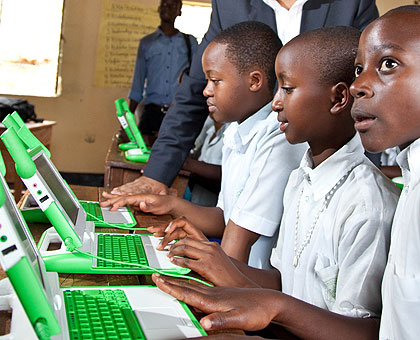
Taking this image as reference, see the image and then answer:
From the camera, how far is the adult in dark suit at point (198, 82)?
5.52 ft

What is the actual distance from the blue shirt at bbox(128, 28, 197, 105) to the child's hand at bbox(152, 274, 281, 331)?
4.37m

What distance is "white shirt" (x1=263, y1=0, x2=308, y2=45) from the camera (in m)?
1.71

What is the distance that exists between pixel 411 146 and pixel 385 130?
0.05 m

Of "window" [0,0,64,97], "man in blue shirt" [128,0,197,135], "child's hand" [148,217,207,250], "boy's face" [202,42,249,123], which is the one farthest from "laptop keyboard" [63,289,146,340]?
"window" [0,0,64,97]

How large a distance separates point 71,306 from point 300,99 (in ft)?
2.43

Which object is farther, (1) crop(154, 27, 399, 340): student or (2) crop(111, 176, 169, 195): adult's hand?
(2) crop(111, 176, 169, 195): adult's hand

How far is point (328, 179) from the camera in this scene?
46.3 inches

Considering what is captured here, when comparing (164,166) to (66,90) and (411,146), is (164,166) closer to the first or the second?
(411,146)

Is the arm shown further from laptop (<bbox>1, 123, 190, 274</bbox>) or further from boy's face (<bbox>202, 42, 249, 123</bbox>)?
boy's face (<bbox>202, 42, 249, 123</bbox>)

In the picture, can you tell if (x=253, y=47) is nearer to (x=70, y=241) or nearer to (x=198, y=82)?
(x=198, y=82)

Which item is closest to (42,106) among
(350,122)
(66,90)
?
(66,90)

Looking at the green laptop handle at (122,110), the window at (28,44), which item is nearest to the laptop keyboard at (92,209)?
the green laptop handle at (122,110)

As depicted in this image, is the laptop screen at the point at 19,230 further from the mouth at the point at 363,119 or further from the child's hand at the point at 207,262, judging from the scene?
the mouth at the point at 363,119

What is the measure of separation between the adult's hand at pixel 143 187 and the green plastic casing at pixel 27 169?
67 cm
